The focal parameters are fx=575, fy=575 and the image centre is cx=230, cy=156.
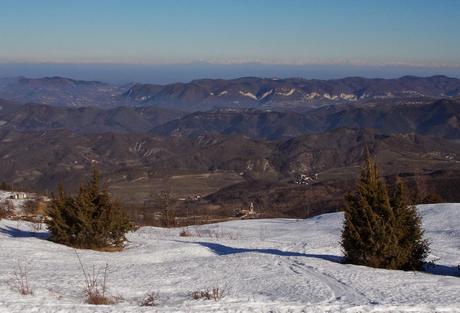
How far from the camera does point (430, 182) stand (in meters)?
77.1

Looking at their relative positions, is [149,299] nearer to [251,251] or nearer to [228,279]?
[228,279]

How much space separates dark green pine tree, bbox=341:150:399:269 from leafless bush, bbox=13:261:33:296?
7245mm

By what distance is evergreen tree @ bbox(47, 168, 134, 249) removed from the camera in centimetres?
1540

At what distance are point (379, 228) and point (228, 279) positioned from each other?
13.8 feet

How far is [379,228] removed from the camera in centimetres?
1335

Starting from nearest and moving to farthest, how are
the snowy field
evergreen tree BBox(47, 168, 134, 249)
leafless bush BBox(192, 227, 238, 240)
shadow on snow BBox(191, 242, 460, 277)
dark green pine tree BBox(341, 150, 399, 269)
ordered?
the snowy field → dark green pine tree BBox(341, 150, 399, 269) → shadow on snow BBox(191, 242, 460, 277) → evergreen tree BBox(47, 168, 134, 249) → leafless bush BBox(192, 227, 238, 240)

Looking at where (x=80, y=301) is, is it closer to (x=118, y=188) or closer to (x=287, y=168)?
(x=118, y=188)

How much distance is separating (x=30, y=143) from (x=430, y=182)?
130779mm

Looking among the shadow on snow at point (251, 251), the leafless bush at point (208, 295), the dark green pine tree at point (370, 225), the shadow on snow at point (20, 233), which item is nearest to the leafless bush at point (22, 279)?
the leafless bush at point (208, 295)

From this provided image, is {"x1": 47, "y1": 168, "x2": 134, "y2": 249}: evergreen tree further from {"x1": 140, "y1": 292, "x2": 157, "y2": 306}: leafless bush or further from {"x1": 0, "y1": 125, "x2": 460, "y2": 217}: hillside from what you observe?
{"x1": 0, "y1": 125, "x2": 460, "y2": 217}: hillside

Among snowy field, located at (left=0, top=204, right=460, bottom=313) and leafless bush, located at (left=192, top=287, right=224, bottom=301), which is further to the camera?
leafless bush, located at (left=192, top=287, right=224, bottom=301)

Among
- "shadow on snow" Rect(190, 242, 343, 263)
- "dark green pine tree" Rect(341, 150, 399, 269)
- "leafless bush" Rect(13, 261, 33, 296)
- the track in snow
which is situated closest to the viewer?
"leafless bush" Rect(13, 261, 33, 296)

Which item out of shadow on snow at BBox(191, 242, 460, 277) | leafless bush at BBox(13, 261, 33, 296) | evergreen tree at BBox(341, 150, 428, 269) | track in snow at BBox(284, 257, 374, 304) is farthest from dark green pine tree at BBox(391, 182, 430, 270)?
leafless bush at BBox(13, 261, 33, 296)

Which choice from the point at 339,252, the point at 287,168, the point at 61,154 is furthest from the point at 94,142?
the point at 339,252
